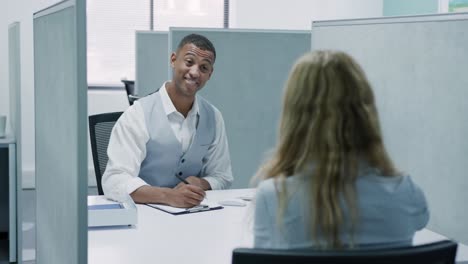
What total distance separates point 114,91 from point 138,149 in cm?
341

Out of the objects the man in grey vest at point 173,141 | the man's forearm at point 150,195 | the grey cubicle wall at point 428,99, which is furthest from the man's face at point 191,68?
the grey cubicle wall at point 428,99

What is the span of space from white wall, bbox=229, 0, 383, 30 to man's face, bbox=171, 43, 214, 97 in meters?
3.44

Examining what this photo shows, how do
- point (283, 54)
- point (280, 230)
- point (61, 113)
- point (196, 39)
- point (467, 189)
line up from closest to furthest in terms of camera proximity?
point (280, 230), point (61, 113), point (467, 189), point (196, 39), point (283, 54)

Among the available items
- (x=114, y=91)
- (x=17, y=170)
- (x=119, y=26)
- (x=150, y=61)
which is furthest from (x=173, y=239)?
(x=119, y=26)

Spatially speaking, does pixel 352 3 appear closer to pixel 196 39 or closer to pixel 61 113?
pixel 196 39

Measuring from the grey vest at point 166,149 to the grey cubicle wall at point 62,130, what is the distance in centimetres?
46

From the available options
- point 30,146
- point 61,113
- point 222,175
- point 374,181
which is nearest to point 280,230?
point 374,181

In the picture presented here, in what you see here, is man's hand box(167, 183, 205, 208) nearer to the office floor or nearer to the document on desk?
the document on desk

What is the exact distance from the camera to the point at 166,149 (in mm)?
2203

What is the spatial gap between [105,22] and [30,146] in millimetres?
1123

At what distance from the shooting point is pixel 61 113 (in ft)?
4.29

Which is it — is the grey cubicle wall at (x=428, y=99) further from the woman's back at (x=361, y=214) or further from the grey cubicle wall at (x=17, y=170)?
the grey cubicle wall at (x=17, y=170)

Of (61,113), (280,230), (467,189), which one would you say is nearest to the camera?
(280,230)

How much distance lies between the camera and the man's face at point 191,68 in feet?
7.44
